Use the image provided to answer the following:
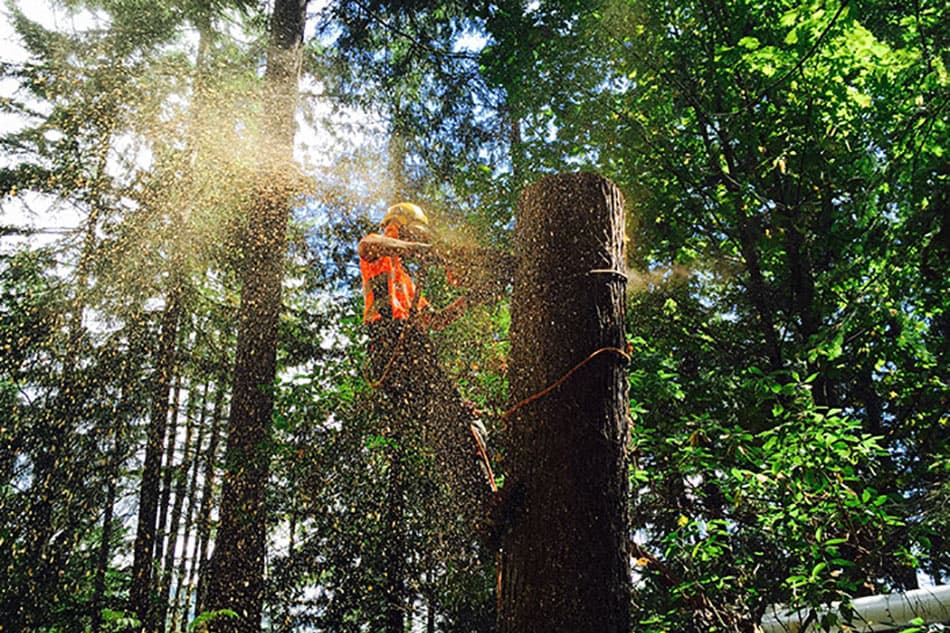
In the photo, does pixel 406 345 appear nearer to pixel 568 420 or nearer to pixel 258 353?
pixel 258 353

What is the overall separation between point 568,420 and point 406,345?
3.92m

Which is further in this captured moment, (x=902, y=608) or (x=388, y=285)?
(x=388, y=285)

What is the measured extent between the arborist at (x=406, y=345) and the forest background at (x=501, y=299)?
0.54 meters

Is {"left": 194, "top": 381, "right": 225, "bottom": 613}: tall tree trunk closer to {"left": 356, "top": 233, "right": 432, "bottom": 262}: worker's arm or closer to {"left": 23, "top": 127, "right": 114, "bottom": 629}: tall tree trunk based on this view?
{"left": 23, "top": 127, "right": 114, "bottom": 629}: tall tree trunk

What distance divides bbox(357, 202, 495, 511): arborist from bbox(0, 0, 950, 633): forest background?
0.54m

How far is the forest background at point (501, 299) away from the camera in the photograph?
12.3ft

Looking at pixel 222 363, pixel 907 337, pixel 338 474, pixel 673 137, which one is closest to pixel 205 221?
pixel 222 363

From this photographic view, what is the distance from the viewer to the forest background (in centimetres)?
374

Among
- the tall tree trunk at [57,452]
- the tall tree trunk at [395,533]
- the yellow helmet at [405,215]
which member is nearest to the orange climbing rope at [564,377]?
the yellow helmet at [405,215]

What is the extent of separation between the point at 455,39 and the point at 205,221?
6.16 m

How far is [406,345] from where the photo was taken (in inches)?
229

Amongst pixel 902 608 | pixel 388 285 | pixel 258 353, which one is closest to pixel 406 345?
pixel 388 285

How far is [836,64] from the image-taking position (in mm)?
5035

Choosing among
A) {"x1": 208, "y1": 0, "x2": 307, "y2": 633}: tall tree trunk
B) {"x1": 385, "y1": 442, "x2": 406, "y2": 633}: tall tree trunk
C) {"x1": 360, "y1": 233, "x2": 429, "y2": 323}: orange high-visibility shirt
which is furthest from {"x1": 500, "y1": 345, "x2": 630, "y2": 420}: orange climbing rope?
{"x1": 385, "y1": 442, "x2": 406, "y2": 633}: tall tree trunk
